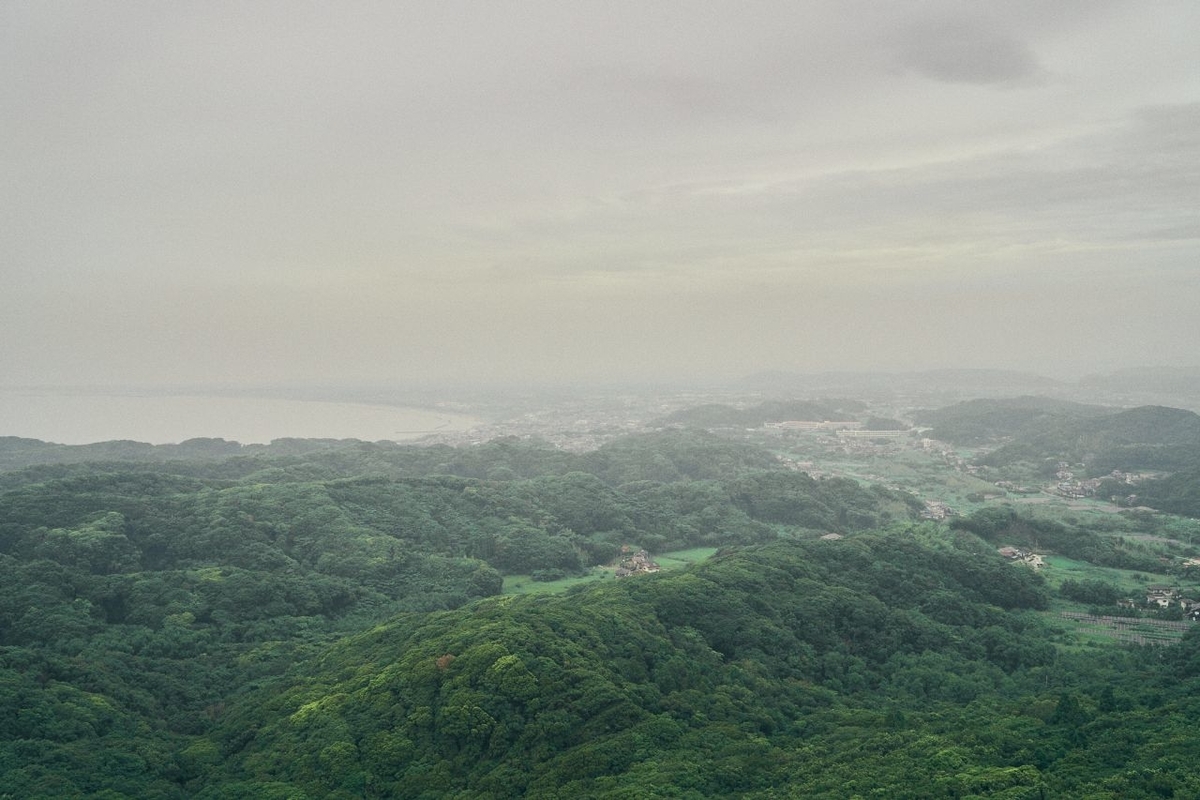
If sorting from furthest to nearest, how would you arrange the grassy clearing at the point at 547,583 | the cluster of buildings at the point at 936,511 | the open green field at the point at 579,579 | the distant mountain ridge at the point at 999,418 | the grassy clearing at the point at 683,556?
the distant mountain ridge at the point at 999,418 < the cluster of buildings at the point at 936,511 < the grassy clearing at the point at 683,556 < the open green field at the point at 579,579 < the grassy clearing at the point at 547,583

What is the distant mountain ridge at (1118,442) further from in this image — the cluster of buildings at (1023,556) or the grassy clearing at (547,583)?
the grassy clearing at (547,583)

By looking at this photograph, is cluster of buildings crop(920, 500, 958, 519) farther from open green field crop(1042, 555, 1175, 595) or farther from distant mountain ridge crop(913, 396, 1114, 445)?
distant mountain ridge crop(913, 396, 1114, 445)

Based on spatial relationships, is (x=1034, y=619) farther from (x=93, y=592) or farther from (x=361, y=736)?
(x=93, y=592)

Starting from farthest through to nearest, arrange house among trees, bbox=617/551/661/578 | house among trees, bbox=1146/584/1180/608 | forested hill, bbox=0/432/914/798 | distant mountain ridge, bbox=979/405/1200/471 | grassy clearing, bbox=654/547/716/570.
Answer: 1. distant mountain ridge, bbox=979/405/1200/471
2. grassy clearing, bbox=654/547/716/570
3. house among trees, bbox=617/551/661/578
4. house among trees, bbox=1146/584/1180/608
5. forested hill, bbox=0/432/914/798

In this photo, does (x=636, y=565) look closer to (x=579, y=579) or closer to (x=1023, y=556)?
(x=579, y=579)

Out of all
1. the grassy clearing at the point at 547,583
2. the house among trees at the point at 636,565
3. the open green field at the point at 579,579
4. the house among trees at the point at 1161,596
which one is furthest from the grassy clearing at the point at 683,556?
the house among trees at the point at 1161,596

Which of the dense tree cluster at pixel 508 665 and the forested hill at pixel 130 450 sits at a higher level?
the forested hill at pixel 130 450

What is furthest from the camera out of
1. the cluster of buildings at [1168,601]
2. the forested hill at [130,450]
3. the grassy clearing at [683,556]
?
the forested hill at [130,450]

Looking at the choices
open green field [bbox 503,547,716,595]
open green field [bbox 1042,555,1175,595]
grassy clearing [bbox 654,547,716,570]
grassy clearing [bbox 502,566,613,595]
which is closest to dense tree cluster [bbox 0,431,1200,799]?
grassy clearing [bbox 502,566,613,595]
